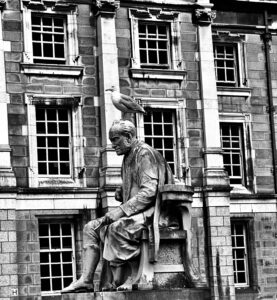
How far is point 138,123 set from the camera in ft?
105

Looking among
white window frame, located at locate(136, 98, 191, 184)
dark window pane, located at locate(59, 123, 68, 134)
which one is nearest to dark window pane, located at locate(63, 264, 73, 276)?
dark window pane, located at locate(59, 123, 68, 134)

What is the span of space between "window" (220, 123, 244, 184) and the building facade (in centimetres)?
5

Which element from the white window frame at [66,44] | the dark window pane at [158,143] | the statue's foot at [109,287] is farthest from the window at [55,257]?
the statue's foot at [109,287]

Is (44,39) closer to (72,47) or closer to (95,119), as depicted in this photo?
(72,47)

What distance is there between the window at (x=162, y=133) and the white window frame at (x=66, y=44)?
289 centimetres

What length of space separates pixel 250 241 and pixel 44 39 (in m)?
9.63

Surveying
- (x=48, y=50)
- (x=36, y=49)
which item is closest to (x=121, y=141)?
(x=36, y=49)

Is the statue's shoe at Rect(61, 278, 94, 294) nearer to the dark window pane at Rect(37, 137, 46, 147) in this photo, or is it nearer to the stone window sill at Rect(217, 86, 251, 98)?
the dark window pane at Rect(37, 137, 46, 147)

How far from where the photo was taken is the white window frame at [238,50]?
3478 centimetres

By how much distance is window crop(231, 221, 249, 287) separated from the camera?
33.6 meters

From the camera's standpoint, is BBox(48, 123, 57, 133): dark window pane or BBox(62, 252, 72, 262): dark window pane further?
BBox(48, 123, 57, 133): dark window pane


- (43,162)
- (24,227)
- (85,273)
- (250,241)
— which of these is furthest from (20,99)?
(85,273)

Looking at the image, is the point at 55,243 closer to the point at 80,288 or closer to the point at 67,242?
the point at 67,242

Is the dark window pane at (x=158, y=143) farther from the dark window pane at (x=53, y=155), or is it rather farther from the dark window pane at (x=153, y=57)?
the dark window pane at (x=53, y=155)
